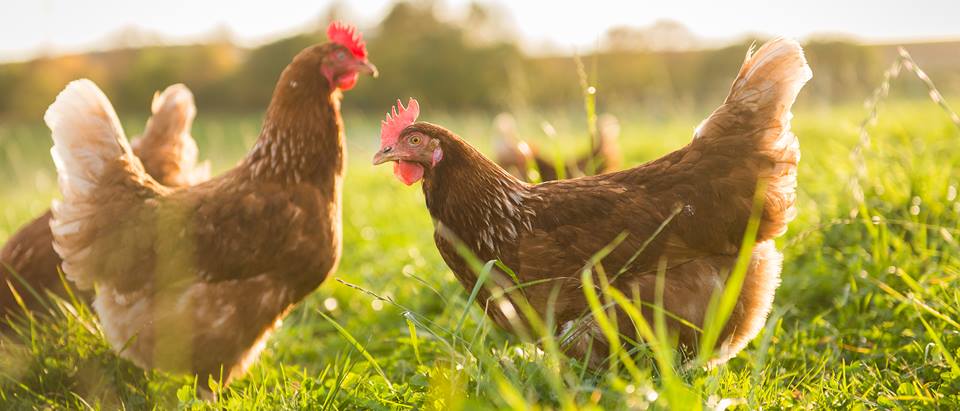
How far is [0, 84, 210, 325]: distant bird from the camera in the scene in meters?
3.30

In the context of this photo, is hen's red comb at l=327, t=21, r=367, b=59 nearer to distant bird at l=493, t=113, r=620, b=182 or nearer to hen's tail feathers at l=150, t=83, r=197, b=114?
hen's tail feathers at l=150, t=83, r=197, b=114

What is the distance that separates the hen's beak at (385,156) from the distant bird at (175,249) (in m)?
0.78

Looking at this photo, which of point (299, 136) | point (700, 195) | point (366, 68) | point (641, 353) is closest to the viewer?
point (641, 353)

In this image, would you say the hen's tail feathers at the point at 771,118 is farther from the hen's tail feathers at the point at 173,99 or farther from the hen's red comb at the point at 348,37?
the hen's tail feathers at the point at 173,99

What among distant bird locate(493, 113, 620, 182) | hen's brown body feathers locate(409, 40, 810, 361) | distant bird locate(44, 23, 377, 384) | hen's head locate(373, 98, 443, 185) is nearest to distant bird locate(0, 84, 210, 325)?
distant bird locate(44, 23, 377, 384)

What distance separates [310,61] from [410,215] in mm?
2962

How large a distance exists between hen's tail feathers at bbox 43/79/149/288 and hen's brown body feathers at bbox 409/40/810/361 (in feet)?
5.44

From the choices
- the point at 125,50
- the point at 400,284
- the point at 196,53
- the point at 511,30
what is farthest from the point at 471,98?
the point at 400,284

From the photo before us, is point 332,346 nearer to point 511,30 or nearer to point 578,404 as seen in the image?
point 578,404

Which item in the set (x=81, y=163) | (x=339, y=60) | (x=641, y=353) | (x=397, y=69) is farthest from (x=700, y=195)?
(x=397, y=69)

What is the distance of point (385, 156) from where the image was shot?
8.14 feet

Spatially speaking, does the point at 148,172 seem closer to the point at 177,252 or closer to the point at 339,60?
the point at 177,252

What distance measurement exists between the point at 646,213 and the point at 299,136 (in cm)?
178

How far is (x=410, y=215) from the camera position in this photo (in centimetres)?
609
